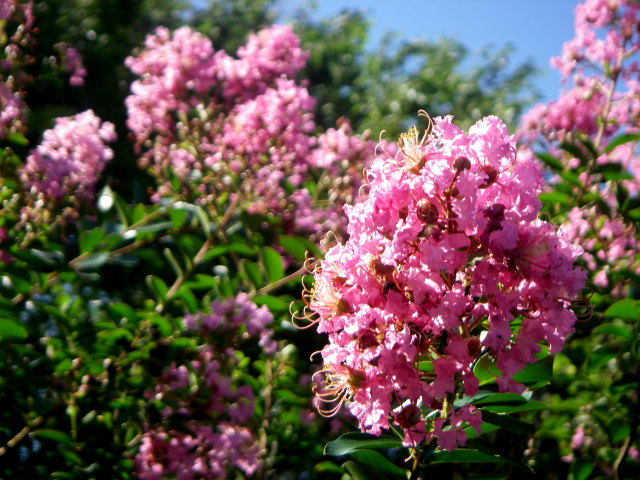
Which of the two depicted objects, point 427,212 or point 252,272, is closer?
point 427,212

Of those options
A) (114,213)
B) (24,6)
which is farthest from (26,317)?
(24,6)

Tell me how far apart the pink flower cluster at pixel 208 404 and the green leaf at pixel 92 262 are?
240mm

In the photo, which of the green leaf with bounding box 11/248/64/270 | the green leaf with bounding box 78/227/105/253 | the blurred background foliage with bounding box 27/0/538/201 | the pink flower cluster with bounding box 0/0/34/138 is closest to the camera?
the green leaf with bounding box 11/248/64/270

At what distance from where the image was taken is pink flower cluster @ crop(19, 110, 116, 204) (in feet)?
6.97

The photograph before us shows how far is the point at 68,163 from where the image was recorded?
220 cm

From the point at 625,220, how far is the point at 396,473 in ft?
3.73

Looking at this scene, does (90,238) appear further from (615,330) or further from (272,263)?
(615,330)

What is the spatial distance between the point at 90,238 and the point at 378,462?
3.28 feet

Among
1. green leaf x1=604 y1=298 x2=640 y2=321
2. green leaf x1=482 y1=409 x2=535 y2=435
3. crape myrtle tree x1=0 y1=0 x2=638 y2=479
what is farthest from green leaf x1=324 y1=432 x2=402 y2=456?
green leaf x1=604 y1=298 x2=640 y2=321

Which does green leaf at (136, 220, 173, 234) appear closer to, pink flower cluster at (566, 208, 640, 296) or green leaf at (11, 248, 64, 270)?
green leaf at (11, 248, 64, 270)

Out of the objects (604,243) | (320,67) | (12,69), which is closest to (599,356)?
(604,243)

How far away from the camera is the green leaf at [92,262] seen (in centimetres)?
175

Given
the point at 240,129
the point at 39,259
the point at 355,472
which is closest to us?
the point at 355,472

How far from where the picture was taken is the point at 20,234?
6.68 feet
